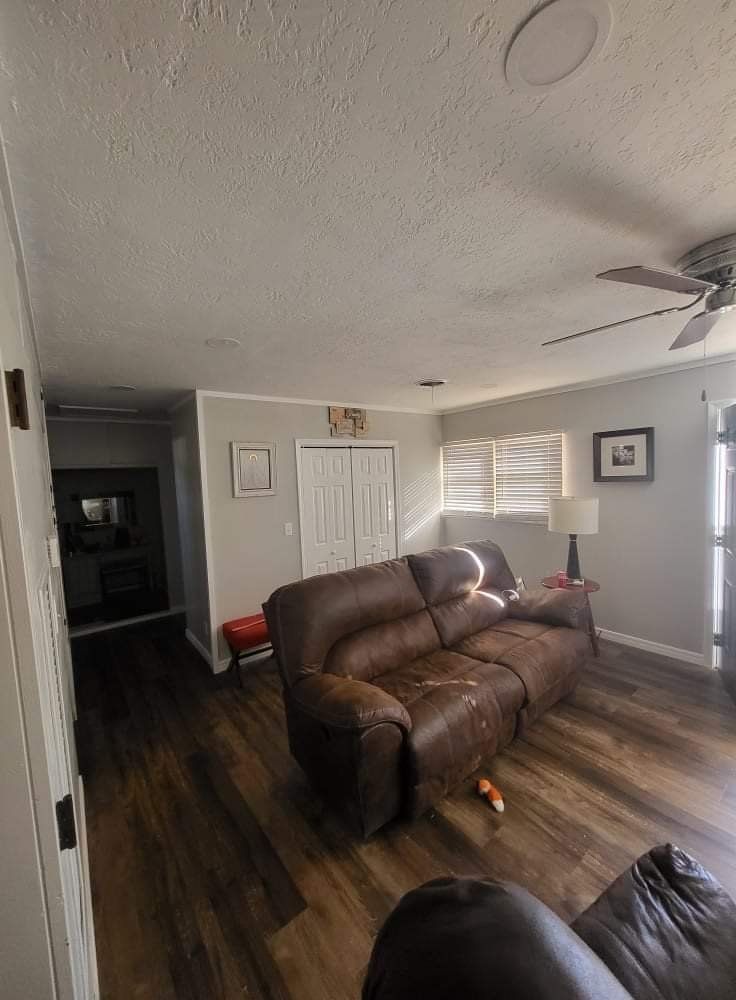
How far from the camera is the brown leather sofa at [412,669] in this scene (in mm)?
1789

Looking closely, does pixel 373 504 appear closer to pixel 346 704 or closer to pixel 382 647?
pixel 382 647

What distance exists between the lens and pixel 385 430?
476cm

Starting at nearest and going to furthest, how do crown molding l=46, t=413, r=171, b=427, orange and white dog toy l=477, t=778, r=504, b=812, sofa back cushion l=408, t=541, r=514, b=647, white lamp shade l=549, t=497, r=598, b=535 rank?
1. orange and white dog toy l=477, t=778, r=504, b=812
2. sofa back cushion l=408, t=541, r=514, b=647
3. white lamp shade l=549, t=497, r=598, b=535
4. crown molding l=46, t=413, r=171, b=427

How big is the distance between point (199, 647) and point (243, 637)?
986 millimetres

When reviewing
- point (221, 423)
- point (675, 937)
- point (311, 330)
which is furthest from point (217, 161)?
point (221, 423)

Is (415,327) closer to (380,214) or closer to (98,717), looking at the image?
(380,214)

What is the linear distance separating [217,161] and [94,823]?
2.85 m

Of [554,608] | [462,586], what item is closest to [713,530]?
[554,608]

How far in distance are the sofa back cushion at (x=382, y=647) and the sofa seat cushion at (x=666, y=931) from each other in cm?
140

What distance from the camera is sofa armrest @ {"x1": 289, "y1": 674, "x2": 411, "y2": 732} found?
1727 millimetres

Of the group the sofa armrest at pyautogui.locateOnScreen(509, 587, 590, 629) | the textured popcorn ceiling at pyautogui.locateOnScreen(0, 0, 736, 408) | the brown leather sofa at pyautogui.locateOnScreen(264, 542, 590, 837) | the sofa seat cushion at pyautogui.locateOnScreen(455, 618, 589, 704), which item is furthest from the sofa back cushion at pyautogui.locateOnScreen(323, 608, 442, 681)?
the textured popcorn ceiling at pyautogui.locateOnScreen(0, 0, 736, 408)

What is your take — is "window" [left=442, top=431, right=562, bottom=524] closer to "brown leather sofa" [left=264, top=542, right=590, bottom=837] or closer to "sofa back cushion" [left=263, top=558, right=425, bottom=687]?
"brown leather sofa" [left=264, top=542, right=590, bottom=837]

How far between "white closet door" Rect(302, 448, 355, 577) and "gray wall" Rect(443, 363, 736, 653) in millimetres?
2095

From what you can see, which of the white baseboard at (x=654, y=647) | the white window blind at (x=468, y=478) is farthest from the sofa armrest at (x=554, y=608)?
the white window blind at (x=468, y=478)
